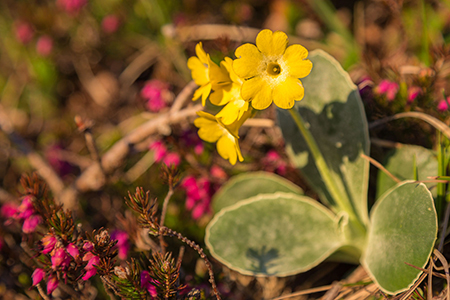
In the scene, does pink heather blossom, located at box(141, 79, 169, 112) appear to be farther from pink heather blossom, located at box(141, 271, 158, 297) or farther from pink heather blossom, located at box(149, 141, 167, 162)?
pink heather blossom, located at box(141, 271, 158, 297)

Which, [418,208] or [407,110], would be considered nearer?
[418,208]

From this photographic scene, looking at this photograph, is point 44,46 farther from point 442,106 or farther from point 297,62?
point 442,106

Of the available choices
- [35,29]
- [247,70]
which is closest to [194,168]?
Answer: [247,70]

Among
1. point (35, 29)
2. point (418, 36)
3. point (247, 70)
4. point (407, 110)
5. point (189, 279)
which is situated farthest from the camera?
point (35, 29)

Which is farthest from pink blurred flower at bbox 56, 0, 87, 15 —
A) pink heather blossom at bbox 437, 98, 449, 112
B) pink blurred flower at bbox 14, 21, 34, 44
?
pink heather blossom at bbox 437, 98, 449, 112

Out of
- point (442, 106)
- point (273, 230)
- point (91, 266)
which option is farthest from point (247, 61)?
point (442, 106)

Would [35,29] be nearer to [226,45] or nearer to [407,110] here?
[226,45]

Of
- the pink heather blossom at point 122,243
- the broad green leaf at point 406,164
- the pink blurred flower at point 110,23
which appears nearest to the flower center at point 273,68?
the broad green leaf at point 406,164
